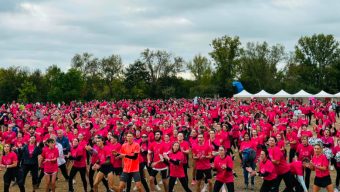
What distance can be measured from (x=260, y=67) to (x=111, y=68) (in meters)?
24.0

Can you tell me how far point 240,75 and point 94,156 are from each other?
64442mm

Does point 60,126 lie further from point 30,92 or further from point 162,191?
point 30,92

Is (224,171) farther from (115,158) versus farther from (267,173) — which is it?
(115,158)

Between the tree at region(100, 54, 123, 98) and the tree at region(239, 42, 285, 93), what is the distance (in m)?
19.0

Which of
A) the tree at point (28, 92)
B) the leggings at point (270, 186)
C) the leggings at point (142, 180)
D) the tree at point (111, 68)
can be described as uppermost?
the tree at point (111, 68)

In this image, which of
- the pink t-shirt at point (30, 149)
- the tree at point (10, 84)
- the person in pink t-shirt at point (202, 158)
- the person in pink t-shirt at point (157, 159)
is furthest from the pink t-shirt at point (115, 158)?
the tree at point (10, 84)

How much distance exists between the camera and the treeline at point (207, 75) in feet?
182

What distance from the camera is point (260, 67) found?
245 feet

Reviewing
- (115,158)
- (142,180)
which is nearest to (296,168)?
(142,180)

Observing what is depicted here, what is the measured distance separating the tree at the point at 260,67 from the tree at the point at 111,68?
1895cm

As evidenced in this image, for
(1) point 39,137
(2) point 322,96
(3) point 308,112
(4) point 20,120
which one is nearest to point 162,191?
(1) point 39,137

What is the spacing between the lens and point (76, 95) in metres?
49.9

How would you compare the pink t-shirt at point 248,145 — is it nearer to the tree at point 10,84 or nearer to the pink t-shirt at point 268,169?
the pink t-shirt at point 268,169

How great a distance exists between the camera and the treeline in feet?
182
